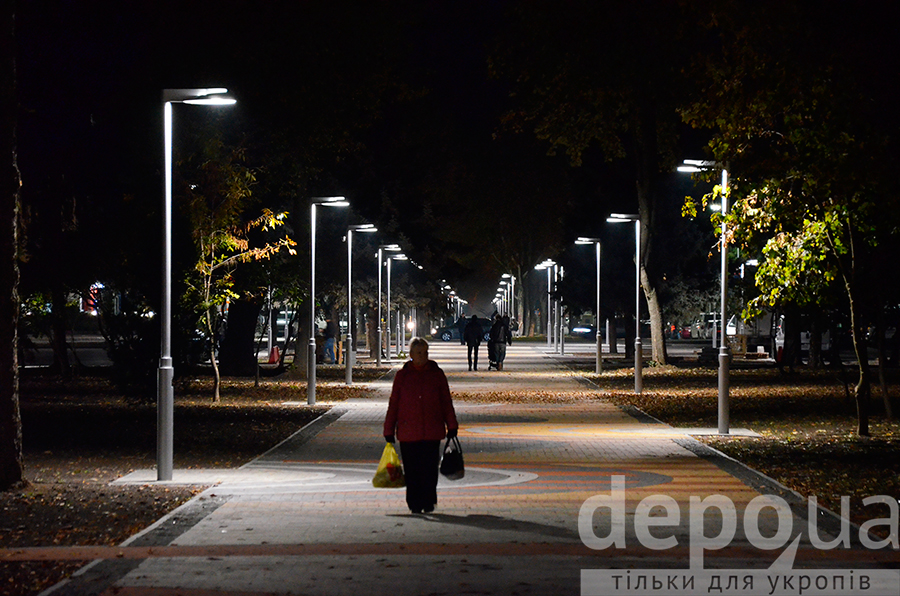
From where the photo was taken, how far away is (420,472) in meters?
11.7

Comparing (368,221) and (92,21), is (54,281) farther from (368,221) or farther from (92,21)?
(368,221)

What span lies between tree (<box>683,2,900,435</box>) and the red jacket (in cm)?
693

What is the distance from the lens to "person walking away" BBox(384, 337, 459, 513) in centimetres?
1170

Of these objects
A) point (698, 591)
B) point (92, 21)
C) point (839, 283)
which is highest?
point (92, 21)

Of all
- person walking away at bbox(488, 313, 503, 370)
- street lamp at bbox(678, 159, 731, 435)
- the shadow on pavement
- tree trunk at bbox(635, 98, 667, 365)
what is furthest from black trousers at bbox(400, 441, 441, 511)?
tree trunk at bbox(635, 98, 667, 365)

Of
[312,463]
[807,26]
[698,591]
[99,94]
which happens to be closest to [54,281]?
[99,94]

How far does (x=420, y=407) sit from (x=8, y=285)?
465cm

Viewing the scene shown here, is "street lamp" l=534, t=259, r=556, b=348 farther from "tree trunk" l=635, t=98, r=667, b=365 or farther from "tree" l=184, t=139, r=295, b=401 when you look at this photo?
"tree" l=184, t=139, r=295, b=401

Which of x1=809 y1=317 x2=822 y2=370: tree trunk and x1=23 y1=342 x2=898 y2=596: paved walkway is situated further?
x1=809 y1=317 x2=822 y2=370: tree trunk

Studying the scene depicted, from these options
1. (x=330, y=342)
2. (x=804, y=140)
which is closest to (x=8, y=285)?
(x=804, y=140)

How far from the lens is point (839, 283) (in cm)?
2353

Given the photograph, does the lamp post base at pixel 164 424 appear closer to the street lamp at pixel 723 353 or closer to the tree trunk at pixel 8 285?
the tree trunk at pixel 8 285

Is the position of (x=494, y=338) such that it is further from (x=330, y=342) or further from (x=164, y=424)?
(x=164, y=424)

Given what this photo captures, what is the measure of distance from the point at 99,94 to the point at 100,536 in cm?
1929
